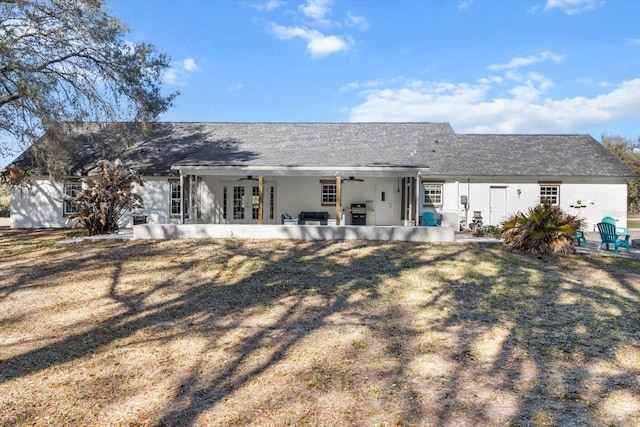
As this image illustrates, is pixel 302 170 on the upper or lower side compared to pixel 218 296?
upper

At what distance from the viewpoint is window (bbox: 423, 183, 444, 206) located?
66.1 ft

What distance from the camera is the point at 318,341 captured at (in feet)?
19.1

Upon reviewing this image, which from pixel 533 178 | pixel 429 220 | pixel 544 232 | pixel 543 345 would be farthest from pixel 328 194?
pixel 543 345

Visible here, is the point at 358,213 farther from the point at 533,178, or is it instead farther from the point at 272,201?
the point at 533,178

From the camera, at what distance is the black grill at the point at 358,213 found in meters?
18.4

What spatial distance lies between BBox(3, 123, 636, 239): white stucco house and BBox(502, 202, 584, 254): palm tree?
15.4 ft

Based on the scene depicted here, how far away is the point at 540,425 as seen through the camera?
3.71m

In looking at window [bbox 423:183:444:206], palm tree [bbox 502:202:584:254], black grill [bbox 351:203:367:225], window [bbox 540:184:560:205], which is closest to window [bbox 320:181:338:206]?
black grill [bbox 351:203:367:225]

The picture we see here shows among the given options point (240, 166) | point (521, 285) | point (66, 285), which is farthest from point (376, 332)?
point (240, 166)

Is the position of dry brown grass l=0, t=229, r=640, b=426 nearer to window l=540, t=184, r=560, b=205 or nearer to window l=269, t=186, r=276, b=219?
window l=269, t=186, r=276, b=219

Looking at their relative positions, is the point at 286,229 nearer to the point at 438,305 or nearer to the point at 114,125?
the point at 438,305

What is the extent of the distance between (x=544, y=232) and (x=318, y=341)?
8952 millimetres

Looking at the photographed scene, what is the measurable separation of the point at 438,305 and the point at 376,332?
6.31 feet

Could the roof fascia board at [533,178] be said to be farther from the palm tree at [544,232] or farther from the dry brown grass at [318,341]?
the dry brown grass at [318,341]
